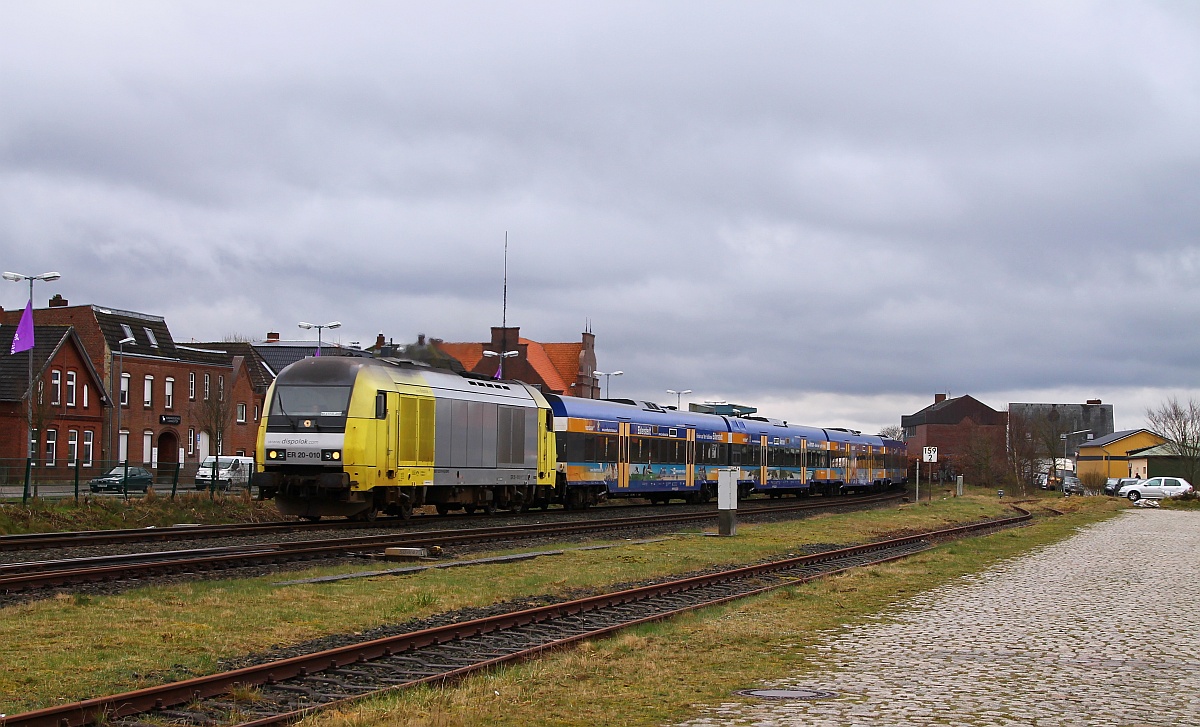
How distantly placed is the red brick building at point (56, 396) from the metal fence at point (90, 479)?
21.1 metres

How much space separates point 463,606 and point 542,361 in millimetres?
97918

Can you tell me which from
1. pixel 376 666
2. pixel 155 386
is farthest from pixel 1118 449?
pixel 376 666

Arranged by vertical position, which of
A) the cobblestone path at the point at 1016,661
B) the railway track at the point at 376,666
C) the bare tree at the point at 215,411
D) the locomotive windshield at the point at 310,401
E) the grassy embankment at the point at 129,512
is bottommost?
the cobblestone path at the point at 1016,661

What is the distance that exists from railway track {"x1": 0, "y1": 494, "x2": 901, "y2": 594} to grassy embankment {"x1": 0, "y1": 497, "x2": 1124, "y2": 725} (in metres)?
1.21

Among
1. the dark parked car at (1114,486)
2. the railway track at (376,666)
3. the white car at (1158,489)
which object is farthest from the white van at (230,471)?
the dark parked car at (1114,486)

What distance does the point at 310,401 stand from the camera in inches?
1052

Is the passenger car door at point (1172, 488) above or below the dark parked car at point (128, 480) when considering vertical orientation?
below

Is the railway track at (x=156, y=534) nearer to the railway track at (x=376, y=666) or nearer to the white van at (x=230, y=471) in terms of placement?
the railway track at (x=376, y=666)

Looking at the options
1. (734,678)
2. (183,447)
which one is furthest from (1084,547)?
(183,447)

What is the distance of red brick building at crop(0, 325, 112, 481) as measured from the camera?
2299 inches

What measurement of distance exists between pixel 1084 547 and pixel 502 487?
48.6 feet

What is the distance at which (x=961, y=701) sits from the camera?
9.31m

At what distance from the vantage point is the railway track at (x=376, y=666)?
8273mm

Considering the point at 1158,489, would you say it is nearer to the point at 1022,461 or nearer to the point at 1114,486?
the point at 1114,486
